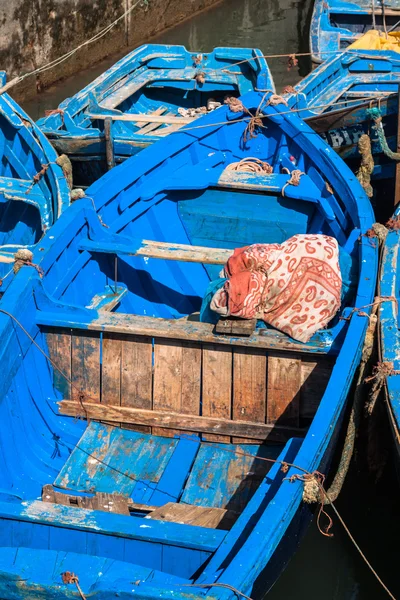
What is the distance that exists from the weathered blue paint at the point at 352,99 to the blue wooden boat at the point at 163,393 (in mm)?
834

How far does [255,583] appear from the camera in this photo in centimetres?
425

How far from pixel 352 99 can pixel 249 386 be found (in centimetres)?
630

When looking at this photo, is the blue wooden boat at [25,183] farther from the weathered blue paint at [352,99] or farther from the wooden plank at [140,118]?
the weathered blue paint at [352,99]

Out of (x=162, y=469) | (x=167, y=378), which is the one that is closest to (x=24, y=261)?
(x=167, y=378)

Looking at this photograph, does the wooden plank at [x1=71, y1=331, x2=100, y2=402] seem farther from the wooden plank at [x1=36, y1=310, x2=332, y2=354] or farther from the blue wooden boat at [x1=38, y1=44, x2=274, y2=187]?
the blue wooden boat at [x1=38, y1=44, x2=274, y2=187]

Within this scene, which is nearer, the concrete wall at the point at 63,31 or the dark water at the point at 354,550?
the dark water at the point at 354,550

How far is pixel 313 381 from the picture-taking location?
228 inches

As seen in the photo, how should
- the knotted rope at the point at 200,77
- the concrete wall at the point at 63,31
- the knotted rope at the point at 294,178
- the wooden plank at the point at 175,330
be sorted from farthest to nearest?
the concrete wall at the point at 63,31, the knotted rope at the point at 200,77, the knotted rope at the point at 294,178, the wooden plank at the point at 175,330

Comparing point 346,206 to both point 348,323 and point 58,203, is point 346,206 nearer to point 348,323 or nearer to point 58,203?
point 348,323

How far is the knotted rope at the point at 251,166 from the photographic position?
8.42m

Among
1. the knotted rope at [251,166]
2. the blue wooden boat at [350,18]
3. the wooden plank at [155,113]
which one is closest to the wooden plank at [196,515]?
the knotted rope at [251,166]

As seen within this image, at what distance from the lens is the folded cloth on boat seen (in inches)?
236

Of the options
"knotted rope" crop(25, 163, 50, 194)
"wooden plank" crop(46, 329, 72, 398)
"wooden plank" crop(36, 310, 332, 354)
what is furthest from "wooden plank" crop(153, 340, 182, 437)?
"knotted rope" crop(25, 163, 50, 194)

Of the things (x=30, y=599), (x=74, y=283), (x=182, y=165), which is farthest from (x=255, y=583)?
(x=182, y=165)
